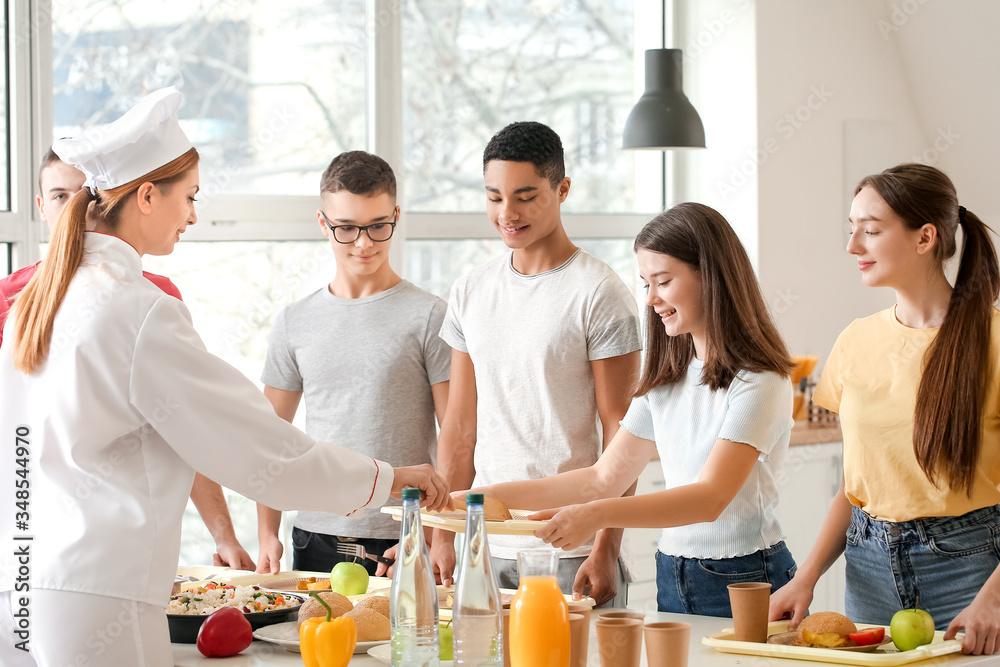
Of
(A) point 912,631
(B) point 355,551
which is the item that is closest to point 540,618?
(A) point 912,631

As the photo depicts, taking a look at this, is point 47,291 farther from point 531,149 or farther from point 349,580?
point 531,149

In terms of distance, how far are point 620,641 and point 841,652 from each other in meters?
0.35

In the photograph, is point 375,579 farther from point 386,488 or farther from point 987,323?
point 987,323

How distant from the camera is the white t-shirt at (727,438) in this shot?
1817 millimetres

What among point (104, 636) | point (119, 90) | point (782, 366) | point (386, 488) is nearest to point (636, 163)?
point (119, 90)

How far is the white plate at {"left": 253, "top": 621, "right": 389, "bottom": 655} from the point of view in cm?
159

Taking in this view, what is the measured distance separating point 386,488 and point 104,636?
0.46 metres

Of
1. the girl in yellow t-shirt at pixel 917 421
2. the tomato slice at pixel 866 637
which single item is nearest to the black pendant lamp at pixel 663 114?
the girl in yellow t-shirt at pixel 917 421

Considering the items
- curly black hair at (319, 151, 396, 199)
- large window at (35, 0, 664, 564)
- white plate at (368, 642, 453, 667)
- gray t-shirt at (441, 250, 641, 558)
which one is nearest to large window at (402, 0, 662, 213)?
large window at (35, 0, 664, 564)

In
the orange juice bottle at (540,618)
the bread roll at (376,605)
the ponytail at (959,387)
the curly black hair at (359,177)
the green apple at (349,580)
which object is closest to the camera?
the orange juice bottle at (540,618)

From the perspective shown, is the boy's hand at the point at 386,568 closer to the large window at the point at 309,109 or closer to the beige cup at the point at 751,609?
the beige cup at the point at 751,609

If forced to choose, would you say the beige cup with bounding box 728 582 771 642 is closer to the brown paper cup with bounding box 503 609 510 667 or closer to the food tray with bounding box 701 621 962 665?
the food tray with bounding box 701 621 962 665

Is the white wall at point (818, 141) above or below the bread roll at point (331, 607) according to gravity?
above

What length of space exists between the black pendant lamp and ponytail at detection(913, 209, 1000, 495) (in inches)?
61.5
